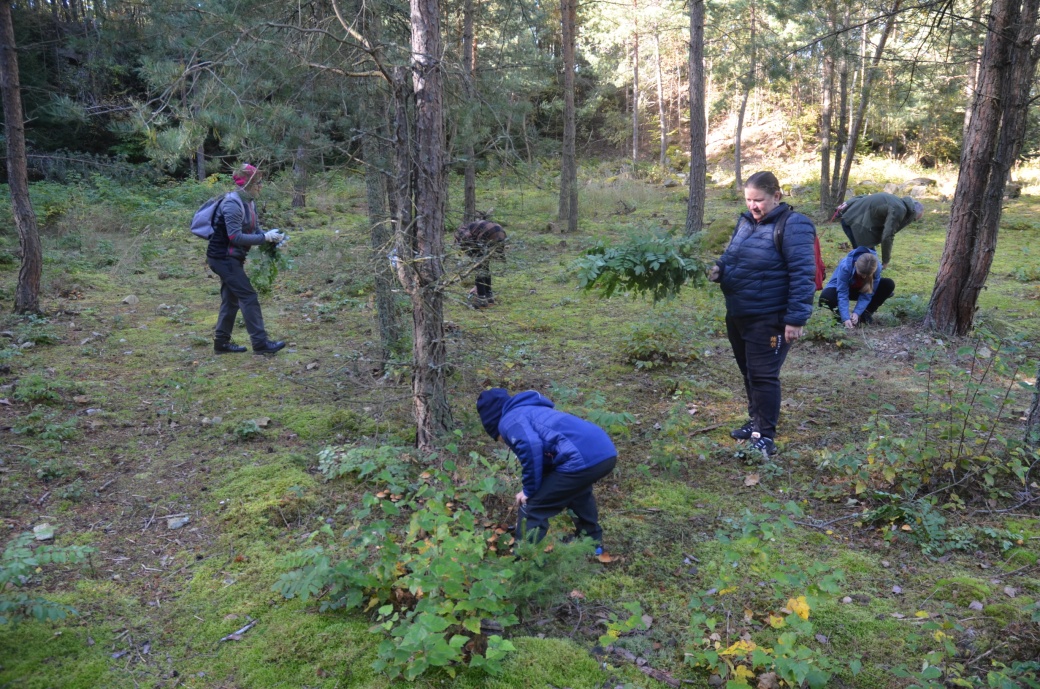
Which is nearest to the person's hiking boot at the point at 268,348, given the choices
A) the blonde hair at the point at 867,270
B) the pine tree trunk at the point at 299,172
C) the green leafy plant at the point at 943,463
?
the pine tree trunk at the point at 299,172

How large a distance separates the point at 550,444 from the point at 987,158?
6.51 m

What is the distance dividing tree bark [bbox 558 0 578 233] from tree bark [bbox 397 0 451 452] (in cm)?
1117

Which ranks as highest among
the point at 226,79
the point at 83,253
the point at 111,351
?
the point at 226,79

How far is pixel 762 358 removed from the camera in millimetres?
4938

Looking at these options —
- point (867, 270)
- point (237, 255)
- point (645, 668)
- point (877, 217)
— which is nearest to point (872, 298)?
point (867, 270)

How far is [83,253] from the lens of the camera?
509 inches

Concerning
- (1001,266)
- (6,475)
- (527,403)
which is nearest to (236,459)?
(6,475)

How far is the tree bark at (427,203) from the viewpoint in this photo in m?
4.46

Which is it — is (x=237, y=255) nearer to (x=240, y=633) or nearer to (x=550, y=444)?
(x=240, y=633)

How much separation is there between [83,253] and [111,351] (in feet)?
21.6

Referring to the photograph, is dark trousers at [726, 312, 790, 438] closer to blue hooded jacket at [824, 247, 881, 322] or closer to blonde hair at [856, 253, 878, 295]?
blonde hair at [856, 253, 878, 295]

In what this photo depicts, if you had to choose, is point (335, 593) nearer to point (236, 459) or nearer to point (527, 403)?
point (527, 403)

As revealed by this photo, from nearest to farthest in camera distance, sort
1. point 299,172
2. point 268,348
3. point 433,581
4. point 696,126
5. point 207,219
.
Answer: point 433,581 → point 299,172 → point 207,219 → point 268,348 → point 696,126

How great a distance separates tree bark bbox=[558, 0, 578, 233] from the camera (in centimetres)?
1566
